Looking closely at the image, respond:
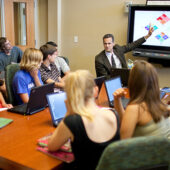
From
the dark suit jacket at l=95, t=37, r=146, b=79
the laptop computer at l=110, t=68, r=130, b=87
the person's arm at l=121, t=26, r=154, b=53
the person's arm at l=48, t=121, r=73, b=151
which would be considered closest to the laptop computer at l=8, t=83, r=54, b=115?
the person's arm at l=48, t=121, r=73, b=151

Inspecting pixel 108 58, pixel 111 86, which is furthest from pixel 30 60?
pixel 108 58

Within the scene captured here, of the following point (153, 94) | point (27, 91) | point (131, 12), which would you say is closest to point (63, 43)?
point (131, 12)

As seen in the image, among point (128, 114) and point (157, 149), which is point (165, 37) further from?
point (157, 149)

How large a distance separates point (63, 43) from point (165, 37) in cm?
211

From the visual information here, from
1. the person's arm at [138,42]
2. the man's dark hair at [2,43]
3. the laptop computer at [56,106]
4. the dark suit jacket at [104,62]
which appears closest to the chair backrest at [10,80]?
the laptop computer at [56,106]

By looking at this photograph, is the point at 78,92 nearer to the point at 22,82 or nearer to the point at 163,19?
the point at 22,82

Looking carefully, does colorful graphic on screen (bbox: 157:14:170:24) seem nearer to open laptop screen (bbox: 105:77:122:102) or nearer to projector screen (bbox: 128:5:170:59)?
projector screen (bbox: 128:5:170:59)

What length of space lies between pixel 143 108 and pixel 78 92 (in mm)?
456

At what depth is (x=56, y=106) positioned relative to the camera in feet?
6.40

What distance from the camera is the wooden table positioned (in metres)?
1.42

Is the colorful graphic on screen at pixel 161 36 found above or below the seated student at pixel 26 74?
above

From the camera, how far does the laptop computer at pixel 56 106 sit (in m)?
1.91

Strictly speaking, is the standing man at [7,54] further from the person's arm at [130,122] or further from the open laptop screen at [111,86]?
the person's arm at [130,122]

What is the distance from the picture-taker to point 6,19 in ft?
16.1
